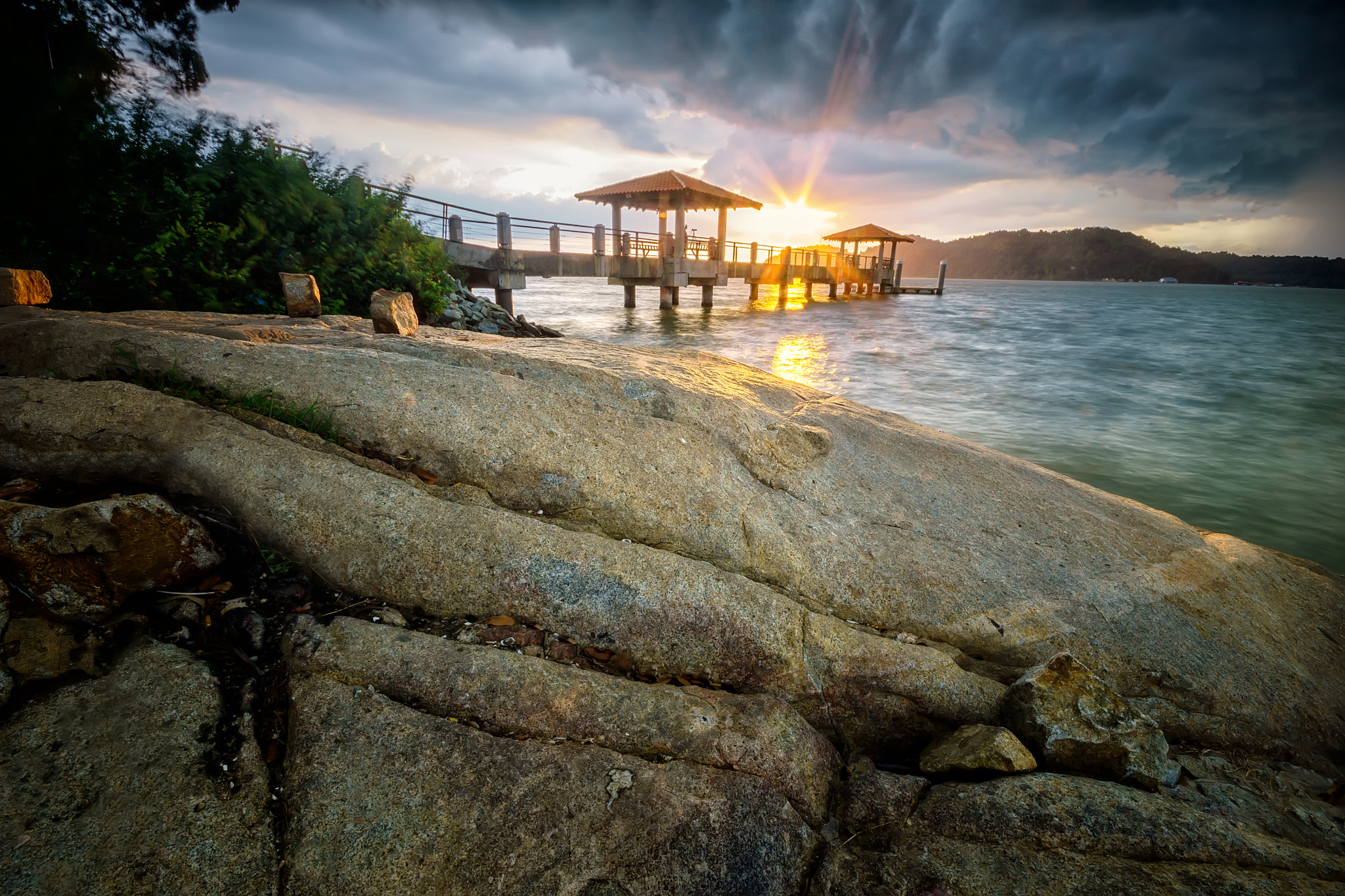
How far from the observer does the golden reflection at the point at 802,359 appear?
55.9ft

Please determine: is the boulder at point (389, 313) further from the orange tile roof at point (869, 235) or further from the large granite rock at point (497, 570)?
the orange tile roof at point (869, 235)

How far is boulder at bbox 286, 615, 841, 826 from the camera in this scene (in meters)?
2.08

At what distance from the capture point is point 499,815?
1811 millimetres

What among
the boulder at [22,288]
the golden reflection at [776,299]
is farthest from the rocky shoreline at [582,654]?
the golden reflection at [776,299]

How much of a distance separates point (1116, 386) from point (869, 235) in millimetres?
29654

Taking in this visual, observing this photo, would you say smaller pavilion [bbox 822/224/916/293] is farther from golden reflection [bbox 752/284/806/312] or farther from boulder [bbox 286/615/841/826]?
boulder [bbox 286/615/841/826]

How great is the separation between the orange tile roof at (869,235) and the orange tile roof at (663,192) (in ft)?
67.8

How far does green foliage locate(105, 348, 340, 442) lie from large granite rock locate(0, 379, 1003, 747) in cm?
29

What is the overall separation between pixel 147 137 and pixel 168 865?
28.7 ft

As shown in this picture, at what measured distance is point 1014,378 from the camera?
17.8m

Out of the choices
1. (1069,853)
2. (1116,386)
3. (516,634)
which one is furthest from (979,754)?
(1116,386)

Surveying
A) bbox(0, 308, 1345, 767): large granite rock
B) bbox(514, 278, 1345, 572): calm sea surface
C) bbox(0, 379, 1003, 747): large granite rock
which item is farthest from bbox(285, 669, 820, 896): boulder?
bbox(514, 278, 1345, 572): calm sea surface

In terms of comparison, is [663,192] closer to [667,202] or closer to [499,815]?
[667,202]

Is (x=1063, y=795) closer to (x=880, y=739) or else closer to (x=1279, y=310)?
(x=880, y=739)
